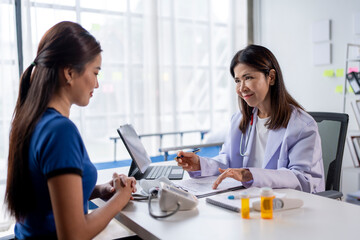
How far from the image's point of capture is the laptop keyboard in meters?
1.65

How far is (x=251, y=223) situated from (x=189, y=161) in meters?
0.62

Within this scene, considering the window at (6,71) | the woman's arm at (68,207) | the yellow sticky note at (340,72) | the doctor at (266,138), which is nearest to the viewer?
the woman's arm at (68,207)

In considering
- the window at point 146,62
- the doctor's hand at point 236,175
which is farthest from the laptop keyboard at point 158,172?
the window at point 146,62

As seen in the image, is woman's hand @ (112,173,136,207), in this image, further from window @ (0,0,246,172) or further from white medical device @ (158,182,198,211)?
window @ (0,0,246,172)

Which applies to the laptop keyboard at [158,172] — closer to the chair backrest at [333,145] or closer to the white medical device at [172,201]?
the white medical device at [172,201]

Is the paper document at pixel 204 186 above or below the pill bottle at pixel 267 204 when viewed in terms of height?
below

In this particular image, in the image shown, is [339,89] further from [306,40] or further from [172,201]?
[172,201]

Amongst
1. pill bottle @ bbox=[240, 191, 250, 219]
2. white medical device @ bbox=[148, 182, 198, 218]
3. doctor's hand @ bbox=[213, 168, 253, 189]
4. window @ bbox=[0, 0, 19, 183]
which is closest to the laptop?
doctor's hand @ bbox=[213, 168, 253, 189]

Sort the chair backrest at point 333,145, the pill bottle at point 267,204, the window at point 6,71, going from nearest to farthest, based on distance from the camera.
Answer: the pill bottle at point 267,204 → the chair backrest at point 333,145 → the window at point 6,71

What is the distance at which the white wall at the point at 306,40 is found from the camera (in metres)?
3.53

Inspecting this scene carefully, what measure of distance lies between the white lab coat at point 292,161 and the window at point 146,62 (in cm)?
198

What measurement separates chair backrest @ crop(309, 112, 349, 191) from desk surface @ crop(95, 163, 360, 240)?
564 mm

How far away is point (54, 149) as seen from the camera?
0.88 meters

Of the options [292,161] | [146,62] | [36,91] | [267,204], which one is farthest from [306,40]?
[36,91]
